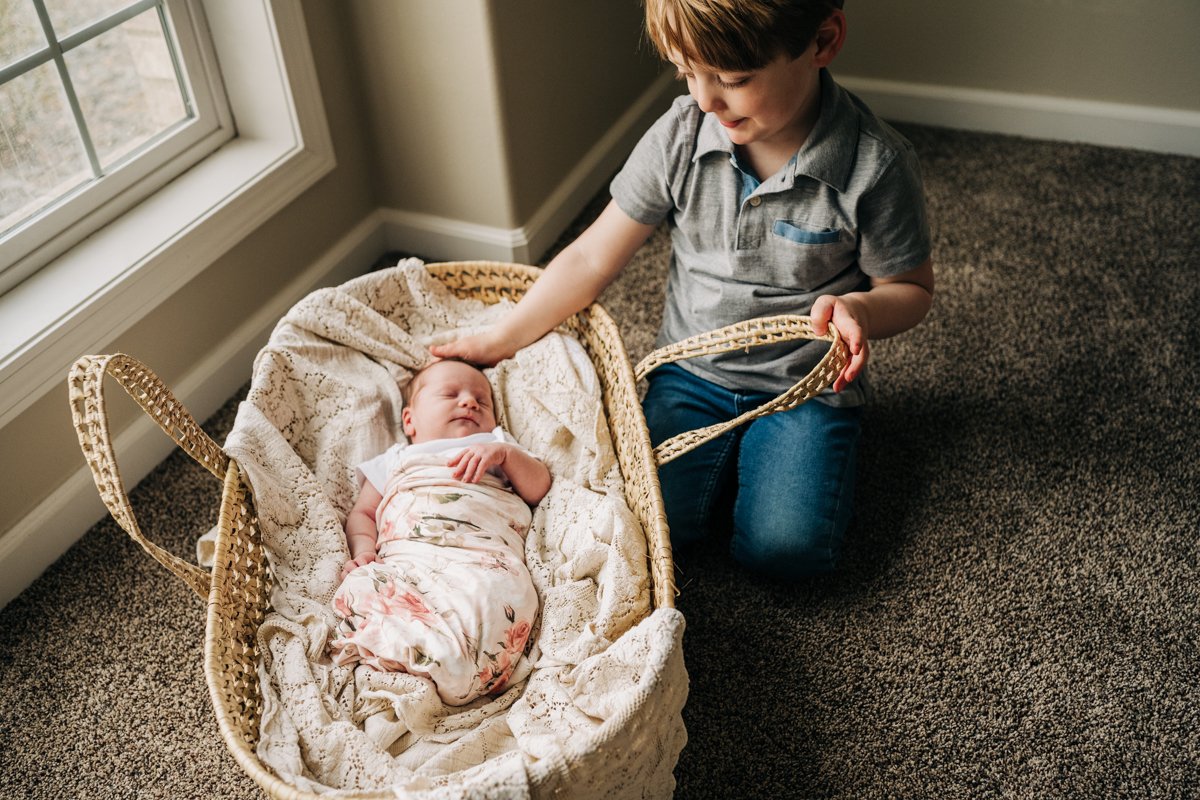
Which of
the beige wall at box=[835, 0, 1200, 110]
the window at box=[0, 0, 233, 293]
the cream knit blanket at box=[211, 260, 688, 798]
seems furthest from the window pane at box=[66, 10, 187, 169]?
the beige wall at box=[835, 0, 1200, 110]

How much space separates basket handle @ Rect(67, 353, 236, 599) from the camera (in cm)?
97

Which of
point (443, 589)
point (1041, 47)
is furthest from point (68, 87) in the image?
point (1041, 47)

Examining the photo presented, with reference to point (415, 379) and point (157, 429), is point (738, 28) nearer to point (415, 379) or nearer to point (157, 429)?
point (415, 379)

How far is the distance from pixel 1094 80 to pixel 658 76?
1.01 m

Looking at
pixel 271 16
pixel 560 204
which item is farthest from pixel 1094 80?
pixel 271 16

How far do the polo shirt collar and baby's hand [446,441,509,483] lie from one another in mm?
518

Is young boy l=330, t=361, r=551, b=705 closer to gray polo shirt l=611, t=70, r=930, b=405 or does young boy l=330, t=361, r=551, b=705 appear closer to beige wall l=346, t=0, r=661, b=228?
gray polo shirt l=611, t=70, r=930, b=405

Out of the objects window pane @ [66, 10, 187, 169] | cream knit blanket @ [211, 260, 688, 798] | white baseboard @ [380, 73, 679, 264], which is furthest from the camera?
white baseboard @ [380, 73, 679, 264]

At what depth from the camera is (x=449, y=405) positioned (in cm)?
135

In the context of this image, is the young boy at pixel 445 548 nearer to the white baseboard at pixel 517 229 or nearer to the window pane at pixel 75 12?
the white baseboard at pixel 517 229

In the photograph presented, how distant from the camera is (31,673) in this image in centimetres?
129

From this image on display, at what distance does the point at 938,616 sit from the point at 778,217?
0.59 metres

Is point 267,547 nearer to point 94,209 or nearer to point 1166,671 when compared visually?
point 94,209

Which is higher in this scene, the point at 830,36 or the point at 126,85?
the point at 830,36
